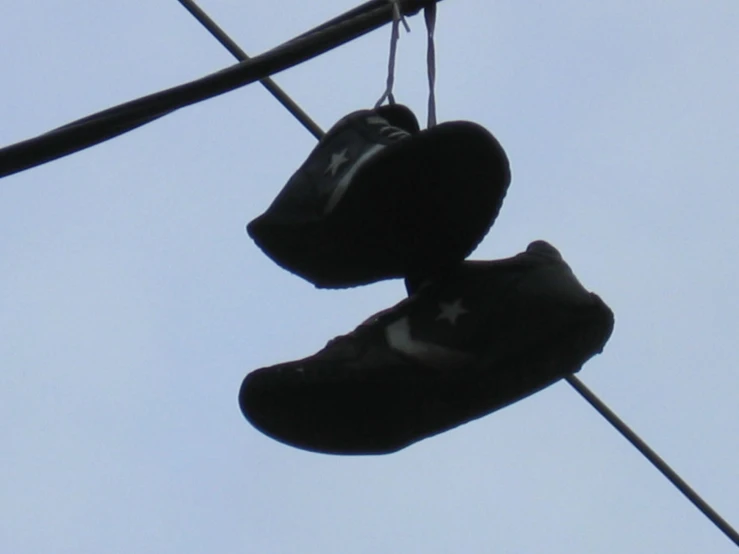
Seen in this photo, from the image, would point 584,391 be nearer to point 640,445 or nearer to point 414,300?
point 640,445

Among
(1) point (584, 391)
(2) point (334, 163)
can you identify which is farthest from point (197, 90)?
(1) point (584, 391)

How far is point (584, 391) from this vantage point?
2609 millimetres

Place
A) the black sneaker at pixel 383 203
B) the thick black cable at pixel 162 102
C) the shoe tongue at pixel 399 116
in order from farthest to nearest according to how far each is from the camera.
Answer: the shoe tongue at pixel 399 116, the black sneaker at pixel 383 203, the thick black cable at pixel 162 102

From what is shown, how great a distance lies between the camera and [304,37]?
6.91 ft

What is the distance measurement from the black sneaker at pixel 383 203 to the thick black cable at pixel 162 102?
6.8 inches

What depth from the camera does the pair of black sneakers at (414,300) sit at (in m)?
2.19

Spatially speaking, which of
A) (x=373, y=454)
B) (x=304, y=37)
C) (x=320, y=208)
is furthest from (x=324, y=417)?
(x=304, y=37)

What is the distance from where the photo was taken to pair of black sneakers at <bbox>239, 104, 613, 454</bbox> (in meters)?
2.19

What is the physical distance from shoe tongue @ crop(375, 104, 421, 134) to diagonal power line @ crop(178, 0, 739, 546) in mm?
163

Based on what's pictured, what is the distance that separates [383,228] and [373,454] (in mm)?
341

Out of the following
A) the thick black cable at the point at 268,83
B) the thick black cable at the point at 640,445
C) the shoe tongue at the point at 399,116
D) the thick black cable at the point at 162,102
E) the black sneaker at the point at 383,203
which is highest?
the thick black cable at the point at 268,83

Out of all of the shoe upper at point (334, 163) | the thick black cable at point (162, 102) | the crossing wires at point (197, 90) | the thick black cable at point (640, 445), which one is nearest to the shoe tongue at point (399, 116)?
the shoe upper at point (334, 163)

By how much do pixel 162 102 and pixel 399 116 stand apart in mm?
584

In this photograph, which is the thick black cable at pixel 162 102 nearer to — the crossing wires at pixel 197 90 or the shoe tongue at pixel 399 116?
the crossing wires at pixel 197 90
